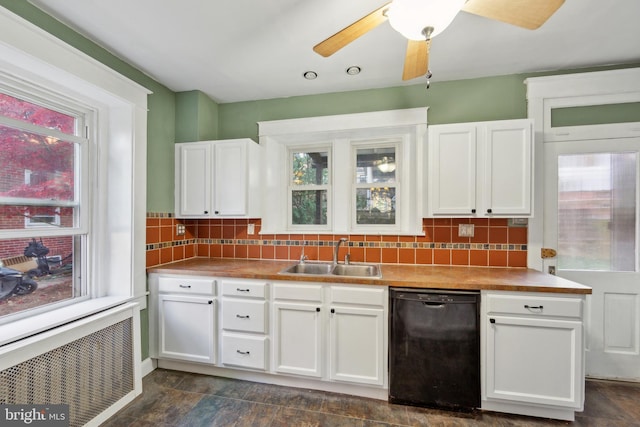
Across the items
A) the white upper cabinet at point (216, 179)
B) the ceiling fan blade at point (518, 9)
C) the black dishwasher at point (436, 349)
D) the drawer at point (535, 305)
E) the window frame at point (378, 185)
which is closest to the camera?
the ceiling fan blade at point (518, 9)

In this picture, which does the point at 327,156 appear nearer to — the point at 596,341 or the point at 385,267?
the point at 385,267

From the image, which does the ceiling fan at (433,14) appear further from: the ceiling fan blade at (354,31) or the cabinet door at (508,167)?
the cabinet door at (508,167)

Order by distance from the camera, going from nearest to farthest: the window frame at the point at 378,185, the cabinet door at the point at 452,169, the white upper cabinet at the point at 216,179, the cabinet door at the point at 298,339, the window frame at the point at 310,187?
1. the cabinet door at the point at 298,339
2. the cabinet door at the point at 452,169
3. the white upper cabinet at the point at 216,179
4. the window frame at the point at 378,185
5. the window frame at the point at 310,187

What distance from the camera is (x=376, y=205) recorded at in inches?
109

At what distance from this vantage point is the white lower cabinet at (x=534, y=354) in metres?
1.77

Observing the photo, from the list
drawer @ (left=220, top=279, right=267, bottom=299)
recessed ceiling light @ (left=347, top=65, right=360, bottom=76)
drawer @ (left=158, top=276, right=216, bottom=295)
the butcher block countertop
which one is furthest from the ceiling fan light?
drawer @ (left=158, top=276, right=216, bottom=295)

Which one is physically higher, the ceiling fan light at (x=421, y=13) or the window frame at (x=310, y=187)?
the ceiling fan light at (x=421, y=13)

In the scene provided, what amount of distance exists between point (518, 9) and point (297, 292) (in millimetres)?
2055

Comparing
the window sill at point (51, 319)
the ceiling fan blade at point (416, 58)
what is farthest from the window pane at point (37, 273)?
the ceiling fan blade at point (416, 58)

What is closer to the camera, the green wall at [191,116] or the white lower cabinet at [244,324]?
the white lower cabinet at [244,324]

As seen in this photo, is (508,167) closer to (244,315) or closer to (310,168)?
(310,168)

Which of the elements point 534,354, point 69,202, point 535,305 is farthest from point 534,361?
point 69,202

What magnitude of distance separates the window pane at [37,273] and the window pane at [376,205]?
7.78 feet

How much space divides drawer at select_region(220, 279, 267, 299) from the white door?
2.41m
